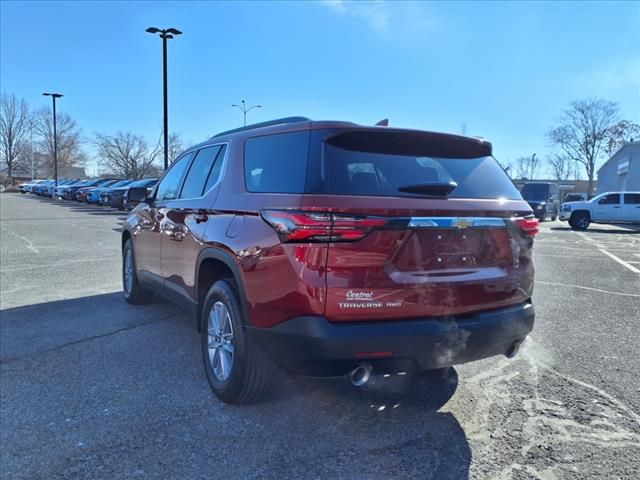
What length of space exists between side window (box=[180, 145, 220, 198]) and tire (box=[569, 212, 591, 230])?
23.4 meters

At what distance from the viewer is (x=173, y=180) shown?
511 cm

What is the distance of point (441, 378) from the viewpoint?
3947 mm

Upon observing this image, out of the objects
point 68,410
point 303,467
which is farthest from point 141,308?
point 303,467

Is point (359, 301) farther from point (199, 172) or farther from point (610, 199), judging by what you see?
point (610, 199)

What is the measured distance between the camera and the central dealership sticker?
2652 millimetres

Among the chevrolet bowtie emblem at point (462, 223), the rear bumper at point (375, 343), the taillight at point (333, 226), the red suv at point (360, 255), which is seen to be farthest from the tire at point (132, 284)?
the chevrolet bowtie emblem at point (462, 223)

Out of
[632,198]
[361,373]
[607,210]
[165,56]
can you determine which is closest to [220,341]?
[361,373]

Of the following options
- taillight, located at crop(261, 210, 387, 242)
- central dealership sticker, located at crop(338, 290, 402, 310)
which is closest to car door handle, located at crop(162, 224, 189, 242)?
taillight, located at crop(261, 210, 387, 242)

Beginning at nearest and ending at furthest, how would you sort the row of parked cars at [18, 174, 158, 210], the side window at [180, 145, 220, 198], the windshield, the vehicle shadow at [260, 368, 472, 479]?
the vehicle shadow at [260, 368, 472, 479]
the side window at [180, 145, 220, 198]
the row of parked cars at [18, 174, 158, 210]
the windshield

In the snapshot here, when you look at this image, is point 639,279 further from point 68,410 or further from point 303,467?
point 68,410

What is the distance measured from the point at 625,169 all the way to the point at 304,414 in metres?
47.5

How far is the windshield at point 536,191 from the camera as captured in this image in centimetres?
2934

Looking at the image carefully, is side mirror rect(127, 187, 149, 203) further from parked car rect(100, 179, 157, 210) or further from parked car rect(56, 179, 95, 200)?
parked car rect(56, 179, 95, 200)

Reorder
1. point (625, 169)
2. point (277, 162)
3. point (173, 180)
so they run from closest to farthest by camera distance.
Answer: point (277, 162) → point (173, 180) → point (625, 169)
